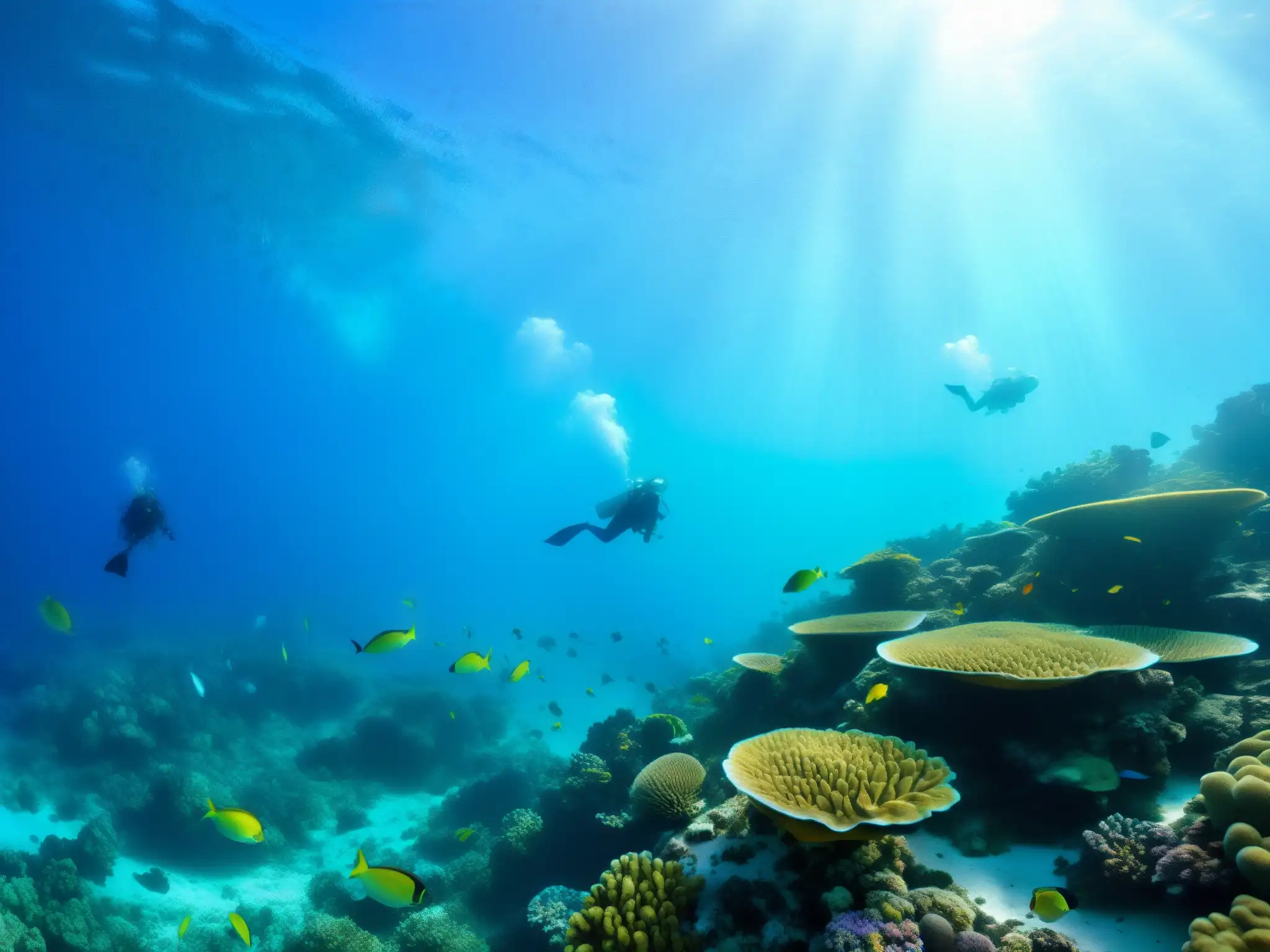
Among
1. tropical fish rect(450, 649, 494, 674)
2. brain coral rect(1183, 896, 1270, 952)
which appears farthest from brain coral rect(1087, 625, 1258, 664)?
tropical fish rect(450, 649, 494, 674)

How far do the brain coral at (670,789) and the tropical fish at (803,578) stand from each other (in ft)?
7.60

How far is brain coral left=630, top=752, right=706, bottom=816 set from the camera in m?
5.53

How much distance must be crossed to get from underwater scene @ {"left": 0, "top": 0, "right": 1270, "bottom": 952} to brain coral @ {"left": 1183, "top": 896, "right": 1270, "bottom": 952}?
0.10 ft

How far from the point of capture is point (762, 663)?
762 centimetres

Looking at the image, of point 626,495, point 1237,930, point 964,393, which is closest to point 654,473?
point 964,393

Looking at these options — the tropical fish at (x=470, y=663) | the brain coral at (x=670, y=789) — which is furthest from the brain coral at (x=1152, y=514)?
the tropical fish at (x=470, y=663)

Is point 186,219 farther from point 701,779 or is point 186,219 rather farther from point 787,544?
point 787,544

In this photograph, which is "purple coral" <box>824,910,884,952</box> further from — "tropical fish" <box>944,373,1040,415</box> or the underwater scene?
"tropical fish" <box>944,373,1040,415</box>

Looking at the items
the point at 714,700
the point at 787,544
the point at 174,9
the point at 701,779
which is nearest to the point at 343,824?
the point at 714,700

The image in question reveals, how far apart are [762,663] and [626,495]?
5.49 meters

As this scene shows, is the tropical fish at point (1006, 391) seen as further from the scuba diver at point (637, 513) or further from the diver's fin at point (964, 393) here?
the scuba diver at point (637, 513)

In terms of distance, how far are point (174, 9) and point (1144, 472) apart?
38064 mm

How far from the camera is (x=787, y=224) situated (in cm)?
4128

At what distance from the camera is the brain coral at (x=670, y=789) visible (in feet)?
18.1
